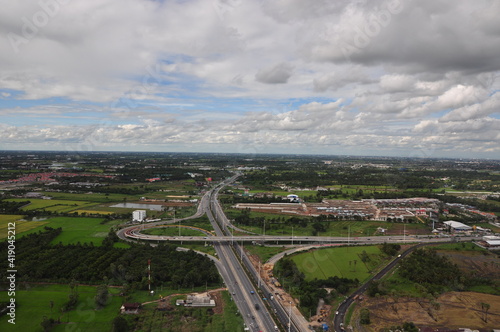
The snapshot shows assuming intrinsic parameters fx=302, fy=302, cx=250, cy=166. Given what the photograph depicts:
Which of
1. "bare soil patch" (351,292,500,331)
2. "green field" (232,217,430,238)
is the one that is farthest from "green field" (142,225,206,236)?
"bare soil patch" (351,292,500,331)

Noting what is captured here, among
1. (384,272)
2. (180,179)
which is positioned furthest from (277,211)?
(180,179)

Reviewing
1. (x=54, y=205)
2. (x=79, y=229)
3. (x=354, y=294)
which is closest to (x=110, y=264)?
(x=79, y=229)

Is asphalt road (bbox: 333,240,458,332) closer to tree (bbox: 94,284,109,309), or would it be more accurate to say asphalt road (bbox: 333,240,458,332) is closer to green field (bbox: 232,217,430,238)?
green field (bbox: 232,217,430,238)

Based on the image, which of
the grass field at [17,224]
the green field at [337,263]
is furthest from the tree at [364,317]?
the grass field at [17,224]

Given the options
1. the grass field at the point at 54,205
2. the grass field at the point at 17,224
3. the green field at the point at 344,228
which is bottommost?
the green field at the point at 344,228

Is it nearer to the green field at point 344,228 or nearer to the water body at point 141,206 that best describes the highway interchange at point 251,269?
the green field at point 344,228

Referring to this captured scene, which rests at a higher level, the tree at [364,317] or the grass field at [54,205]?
the grass field at [54,205]
